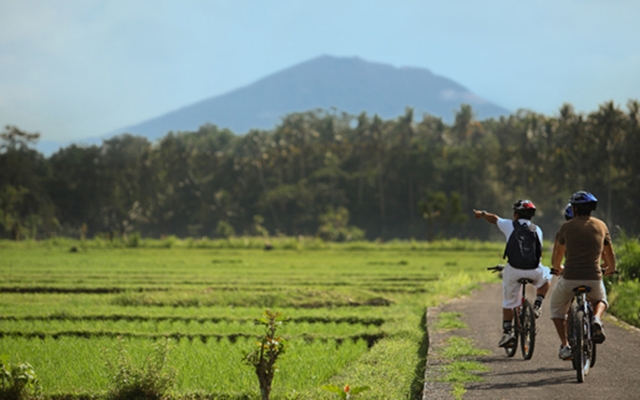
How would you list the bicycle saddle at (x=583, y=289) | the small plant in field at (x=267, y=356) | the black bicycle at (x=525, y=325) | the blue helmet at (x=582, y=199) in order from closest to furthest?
the small plant in field at (x=267, y=356) → the bicycle saddle at (x=583, y=289) → the blue helmet at (x=582, y=199) → the black bicycle at (x=525, y=325)

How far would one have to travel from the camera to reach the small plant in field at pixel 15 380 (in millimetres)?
7117

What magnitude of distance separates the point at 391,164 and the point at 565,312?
67.1m

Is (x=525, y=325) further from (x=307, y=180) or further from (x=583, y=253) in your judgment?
(x=307, y=180)

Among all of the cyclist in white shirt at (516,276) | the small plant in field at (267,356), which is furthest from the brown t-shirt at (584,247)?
the small plant in field at (267,356)

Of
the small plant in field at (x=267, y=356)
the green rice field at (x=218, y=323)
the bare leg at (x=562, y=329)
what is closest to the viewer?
the small plant in field at (x=267, y=356)

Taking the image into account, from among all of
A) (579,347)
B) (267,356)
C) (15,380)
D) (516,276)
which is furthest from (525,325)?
(15,380)

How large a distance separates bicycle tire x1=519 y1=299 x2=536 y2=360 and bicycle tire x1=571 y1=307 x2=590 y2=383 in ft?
3.18

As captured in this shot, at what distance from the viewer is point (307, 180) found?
247 ft

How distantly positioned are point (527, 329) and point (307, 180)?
6712 cm

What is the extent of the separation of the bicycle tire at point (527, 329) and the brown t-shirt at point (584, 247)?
0.92 meters

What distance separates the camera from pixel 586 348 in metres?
7.29

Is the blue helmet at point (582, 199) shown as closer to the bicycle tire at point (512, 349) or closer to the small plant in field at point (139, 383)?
the bicycle tire at point (512, 349)

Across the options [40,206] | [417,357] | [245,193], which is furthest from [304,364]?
[245,193]

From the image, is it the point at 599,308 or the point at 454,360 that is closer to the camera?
the point at 599,308
